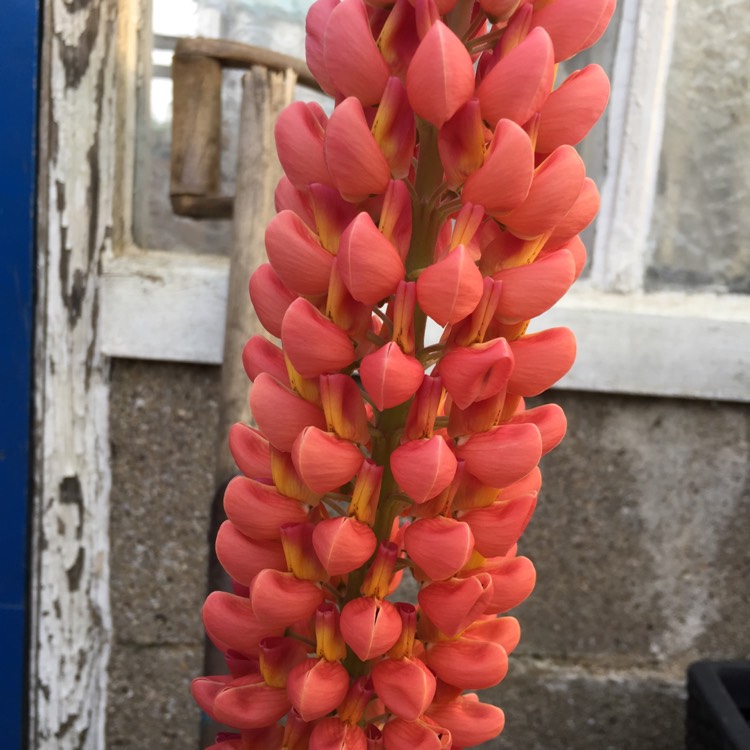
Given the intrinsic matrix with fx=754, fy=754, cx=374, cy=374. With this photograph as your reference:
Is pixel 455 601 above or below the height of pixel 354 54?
below

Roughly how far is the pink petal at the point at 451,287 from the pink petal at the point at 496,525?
9 centimetres

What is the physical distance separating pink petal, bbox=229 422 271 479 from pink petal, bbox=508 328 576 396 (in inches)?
4.7

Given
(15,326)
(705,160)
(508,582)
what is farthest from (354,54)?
(705,160)

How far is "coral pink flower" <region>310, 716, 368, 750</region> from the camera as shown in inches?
12.2

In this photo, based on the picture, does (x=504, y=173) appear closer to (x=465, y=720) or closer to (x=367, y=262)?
(x=367, y=262)

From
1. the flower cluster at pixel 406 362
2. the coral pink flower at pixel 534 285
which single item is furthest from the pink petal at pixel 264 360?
the coral pink flower at pixel 534 285

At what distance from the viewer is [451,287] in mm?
285

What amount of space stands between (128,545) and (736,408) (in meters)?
0.78

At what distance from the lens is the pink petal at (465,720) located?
0.34m

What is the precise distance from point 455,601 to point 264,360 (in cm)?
14

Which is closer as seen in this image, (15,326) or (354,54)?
(354,54)

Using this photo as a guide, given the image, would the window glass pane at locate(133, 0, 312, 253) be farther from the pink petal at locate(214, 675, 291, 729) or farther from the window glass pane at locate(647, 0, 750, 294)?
the pink petal at locate(214, 675, 291, 729)

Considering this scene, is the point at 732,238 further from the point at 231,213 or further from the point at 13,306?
the point at 13,306

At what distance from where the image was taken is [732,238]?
3.25ft
